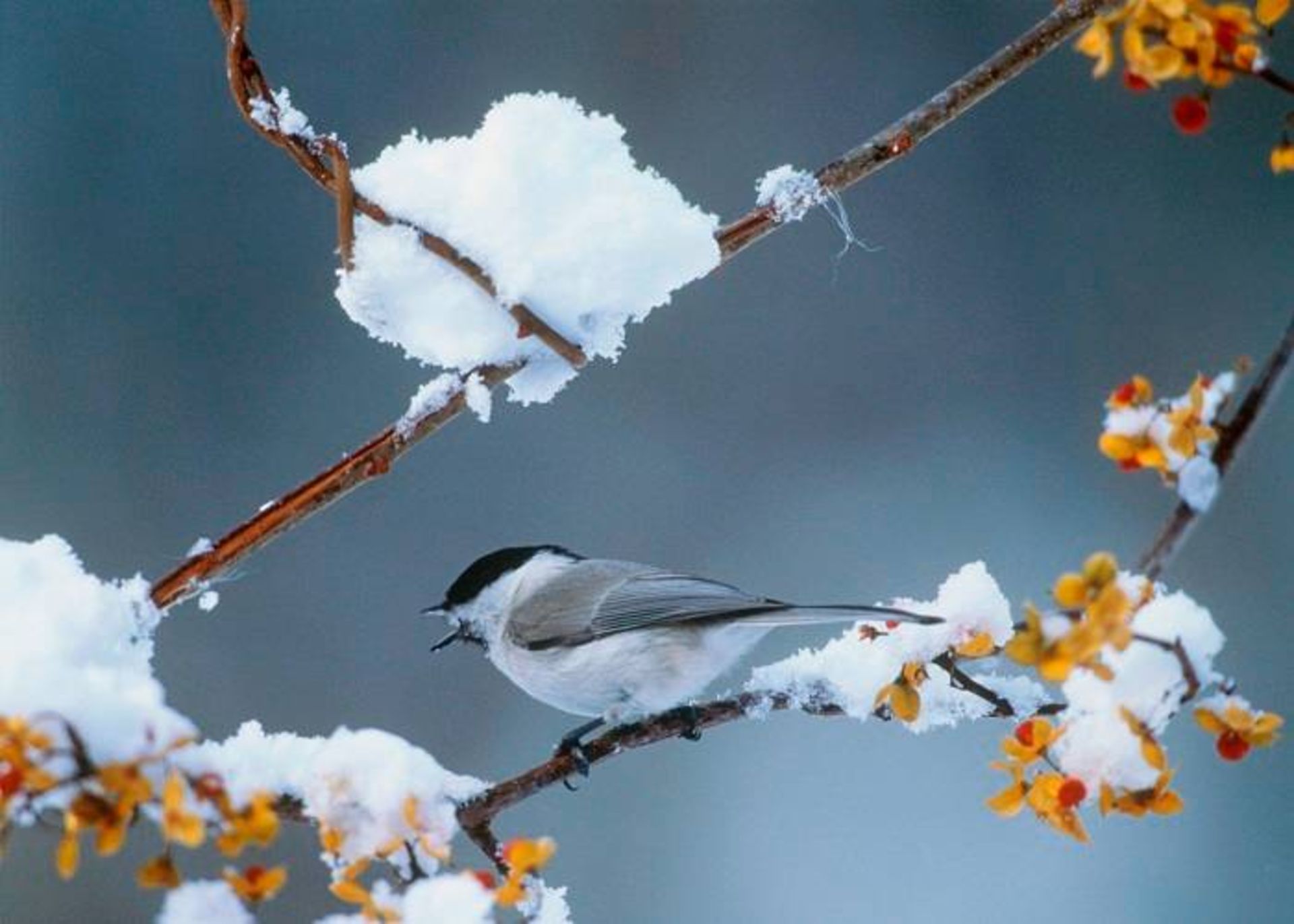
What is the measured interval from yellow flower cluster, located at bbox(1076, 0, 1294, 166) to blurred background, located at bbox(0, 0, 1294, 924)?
5.76 feet

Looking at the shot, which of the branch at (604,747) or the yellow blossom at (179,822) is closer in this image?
the yellow blossom at (179,822)

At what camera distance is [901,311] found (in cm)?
243

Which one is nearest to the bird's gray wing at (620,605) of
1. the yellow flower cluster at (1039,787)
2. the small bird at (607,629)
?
the small bird at (607,629)

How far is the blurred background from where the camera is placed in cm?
222

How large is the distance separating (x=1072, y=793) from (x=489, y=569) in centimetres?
92

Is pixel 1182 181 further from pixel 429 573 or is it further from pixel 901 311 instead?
pixel 429 573

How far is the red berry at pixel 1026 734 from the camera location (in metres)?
0.62

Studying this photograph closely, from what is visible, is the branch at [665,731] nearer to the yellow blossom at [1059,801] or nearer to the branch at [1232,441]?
the yellow blossom at [1059,801]

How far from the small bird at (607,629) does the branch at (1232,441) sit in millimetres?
581

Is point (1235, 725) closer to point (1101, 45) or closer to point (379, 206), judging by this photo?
point (1101, 45)

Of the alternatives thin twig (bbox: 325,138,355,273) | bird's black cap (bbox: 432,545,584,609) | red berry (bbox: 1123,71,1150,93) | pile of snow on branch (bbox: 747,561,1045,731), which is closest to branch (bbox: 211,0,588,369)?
thin twig (bbox: 325,138,355,273)

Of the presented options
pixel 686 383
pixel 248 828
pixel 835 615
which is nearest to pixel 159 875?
pixel 248 828

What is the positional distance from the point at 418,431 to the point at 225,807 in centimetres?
29

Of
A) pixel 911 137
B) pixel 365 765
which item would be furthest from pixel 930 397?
pixel 365 765
